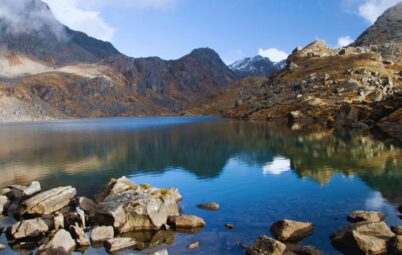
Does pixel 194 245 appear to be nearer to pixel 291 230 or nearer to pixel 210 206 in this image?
pixel 291 230

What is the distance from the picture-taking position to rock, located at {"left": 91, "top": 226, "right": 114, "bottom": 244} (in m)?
33.3

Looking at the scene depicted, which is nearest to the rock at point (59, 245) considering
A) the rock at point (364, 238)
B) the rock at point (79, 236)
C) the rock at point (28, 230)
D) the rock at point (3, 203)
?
the rock at point (79, 236)

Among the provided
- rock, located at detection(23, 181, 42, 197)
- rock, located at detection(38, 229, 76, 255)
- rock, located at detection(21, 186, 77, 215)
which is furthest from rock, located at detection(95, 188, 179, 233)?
rock, located at detection(23, 181, 42, 197)

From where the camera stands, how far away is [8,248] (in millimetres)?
32750

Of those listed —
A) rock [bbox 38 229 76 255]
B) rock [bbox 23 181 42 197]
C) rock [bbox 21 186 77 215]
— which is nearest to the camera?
rock [bbox 38 229 76 255]

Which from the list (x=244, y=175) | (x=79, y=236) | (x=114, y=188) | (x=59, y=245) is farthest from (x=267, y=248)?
(x=244, y=175)

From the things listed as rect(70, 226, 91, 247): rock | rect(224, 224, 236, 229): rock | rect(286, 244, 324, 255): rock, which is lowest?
rect(224, 224, 236, 229): rock

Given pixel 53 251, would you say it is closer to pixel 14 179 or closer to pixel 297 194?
pixel 297 194

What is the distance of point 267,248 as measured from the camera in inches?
1127

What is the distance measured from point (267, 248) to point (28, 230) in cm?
2139

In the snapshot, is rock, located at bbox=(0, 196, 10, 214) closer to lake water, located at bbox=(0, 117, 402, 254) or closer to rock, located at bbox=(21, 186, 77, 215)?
lake water, located at bbox=(0, 117, 402, 254)

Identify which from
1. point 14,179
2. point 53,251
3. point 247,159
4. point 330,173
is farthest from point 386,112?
point 53,251

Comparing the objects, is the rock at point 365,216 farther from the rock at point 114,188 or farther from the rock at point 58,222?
the rock at point 58,222

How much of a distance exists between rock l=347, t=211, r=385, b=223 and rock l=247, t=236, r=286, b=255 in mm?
11298
